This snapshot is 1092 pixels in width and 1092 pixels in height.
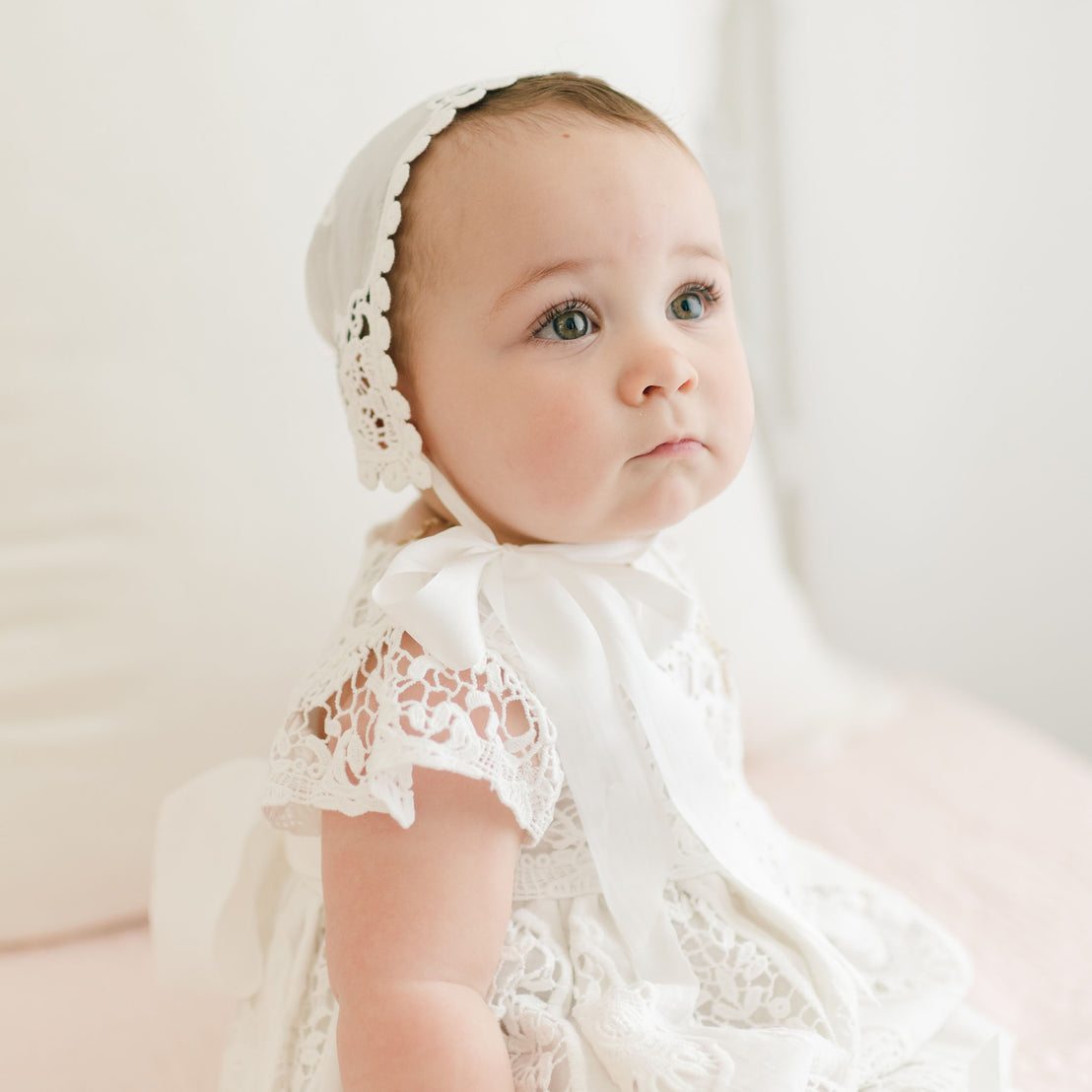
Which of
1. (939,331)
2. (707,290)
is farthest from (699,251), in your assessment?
(939,331)

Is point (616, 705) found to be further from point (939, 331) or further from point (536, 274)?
point (939, 331)

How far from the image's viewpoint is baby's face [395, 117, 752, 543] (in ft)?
2.30

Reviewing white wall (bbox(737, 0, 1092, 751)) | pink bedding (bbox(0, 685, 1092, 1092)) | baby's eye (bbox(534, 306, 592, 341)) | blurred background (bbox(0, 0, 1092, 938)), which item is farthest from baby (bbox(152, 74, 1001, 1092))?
white wall (bbox(737, 0, 1092, 751))

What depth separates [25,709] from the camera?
97cm

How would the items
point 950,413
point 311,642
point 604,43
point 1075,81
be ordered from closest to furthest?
point 311,642 → point 604,43 → point 1075,81 → point 950,413

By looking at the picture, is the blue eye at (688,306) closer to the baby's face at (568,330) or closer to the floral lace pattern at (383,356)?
the baby's face at (568,330)

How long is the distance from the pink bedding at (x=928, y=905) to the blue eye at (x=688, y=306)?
22.8 inches

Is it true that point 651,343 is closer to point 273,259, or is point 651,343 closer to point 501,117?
point 501,117

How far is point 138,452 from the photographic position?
38.6 inches

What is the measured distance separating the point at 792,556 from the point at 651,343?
1.14 metres

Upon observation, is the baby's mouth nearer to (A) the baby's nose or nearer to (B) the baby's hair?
(A) the baby's nose

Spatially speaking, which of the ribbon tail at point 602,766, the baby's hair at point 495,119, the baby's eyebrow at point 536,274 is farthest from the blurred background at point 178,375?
the ribbon tail at point 602,766

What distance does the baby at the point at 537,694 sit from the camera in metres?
0.66

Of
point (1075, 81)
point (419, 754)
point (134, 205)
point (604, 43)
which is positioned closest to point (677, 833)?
point (419, 754)
